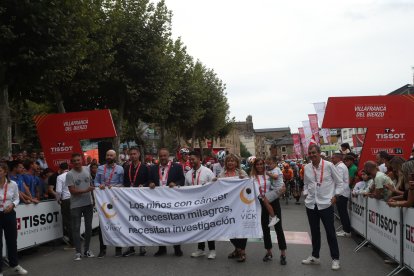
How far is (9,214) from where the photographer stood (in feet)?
24.6

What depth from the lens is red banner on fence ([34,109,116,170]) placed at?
1252cm

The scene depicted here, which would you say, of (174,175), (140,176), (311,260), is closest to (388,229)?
(311,260)

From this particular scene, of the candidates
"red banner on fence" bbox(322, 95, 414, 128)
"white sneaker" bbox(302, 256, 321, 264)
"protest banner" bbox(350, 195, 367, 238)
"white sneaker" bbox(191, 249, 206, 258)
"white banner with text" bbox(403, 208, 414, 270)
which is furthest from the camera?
"red banner on fence" bbox(322, 95, 414, 128)

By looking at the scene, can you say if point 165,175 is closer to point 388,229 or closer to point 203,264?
point 203,264

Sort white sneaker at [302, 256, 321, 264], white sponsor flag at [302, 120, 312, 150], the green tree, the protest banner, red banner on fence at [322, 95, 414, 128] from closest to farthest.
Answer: white sneaker at [302, 256, 321, 264]
the protest banner
red banner on fence at [322, 95, 414, 128]
white sponsor flag at [302, 120, 312, 150]
the green tree

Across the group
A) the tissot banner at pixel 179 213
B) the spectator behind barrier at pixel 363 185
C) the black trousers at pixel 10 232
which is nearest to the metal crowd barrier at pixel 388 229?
the spectator behind barrier at pixel 363 185

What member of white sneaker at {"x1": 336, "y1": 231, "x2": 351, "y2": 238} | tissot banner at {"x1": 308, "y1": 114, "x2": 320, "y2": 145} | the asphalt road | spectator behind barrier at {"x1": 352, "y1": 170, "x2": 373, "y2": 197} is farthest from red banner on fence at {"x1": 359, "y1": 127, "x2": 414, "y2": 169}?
tissot banner at {"x1": 308, "y1": 114, "x2": 320, "y2": 145}

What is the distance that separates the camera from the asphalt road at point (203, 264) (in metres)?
7.37

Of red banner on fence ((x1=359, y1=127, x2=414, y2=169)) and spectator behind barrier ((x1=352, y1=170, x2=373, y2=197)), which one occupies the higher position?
red banner on fence ((x1=359, y1=127, x2=414, y2=169))

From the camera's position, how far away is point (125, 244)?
8648 millimetres

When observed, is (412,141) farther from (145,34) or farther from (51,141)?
(145,34)

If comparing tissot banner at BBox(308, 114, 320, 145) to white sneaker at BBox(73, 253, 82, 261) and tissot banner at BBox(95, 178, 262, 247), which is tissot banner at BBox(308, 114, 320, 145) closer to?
tissot banner at BBox(95, 178, 262, 247)

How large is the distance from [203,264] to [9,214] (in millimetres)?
3237

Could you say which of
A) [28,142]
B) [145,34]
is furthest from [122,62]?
[28,142]
